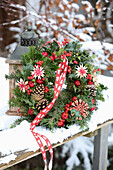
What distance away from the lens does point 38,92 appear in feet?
3.21

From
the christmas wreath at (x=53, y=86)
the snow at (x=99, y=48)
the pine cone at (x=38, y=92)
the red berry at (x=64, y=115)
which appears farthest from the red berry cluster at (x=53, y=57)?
the snow at (x=99, y=48)

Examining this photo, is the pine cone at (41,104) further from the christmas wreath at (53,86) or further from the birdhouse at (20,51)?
the birdhouse at (20,51)

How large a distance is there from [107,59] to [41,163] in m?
1.90

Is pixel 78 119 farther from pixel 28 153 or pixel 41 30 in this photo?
pixel 41 30

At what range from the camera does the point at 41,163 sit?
11.4ft

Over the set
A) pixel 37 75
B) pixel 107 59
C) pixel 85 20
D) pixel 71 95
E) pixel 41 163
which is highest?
pixel 85 20

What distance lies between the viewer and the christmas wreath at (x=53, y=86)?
0.99 m

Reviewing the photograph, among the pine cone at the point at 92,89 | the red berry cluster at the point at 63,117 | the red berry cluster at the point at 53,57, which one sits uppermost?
the red berry cluster at the point at 53,57

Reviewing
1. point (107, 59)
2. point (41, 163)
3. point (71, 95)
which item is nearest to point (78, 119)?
point (71, 95)

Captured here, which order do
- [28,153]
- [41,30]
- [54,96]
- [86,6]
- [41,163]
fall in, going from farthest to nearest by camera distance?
[41,30]
[41,163]
[86,6]
[54,96]
[28,153]

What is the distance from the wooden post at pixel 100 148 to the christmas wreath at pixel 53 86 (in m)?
0.63

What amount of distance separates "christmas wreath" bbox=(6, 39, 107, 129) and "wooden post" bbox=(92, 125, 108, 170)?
0.63 m

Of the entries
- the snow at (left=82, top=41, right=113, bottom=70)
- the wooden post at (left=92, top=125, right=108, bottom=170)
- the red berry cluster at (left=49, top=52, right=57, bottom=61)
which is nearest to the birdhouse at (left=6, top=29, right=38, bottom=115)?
the red berry cluster at (left=49, top=52, right=57, bottom=61)

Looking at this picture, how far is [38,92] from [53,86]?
0.09 meters
